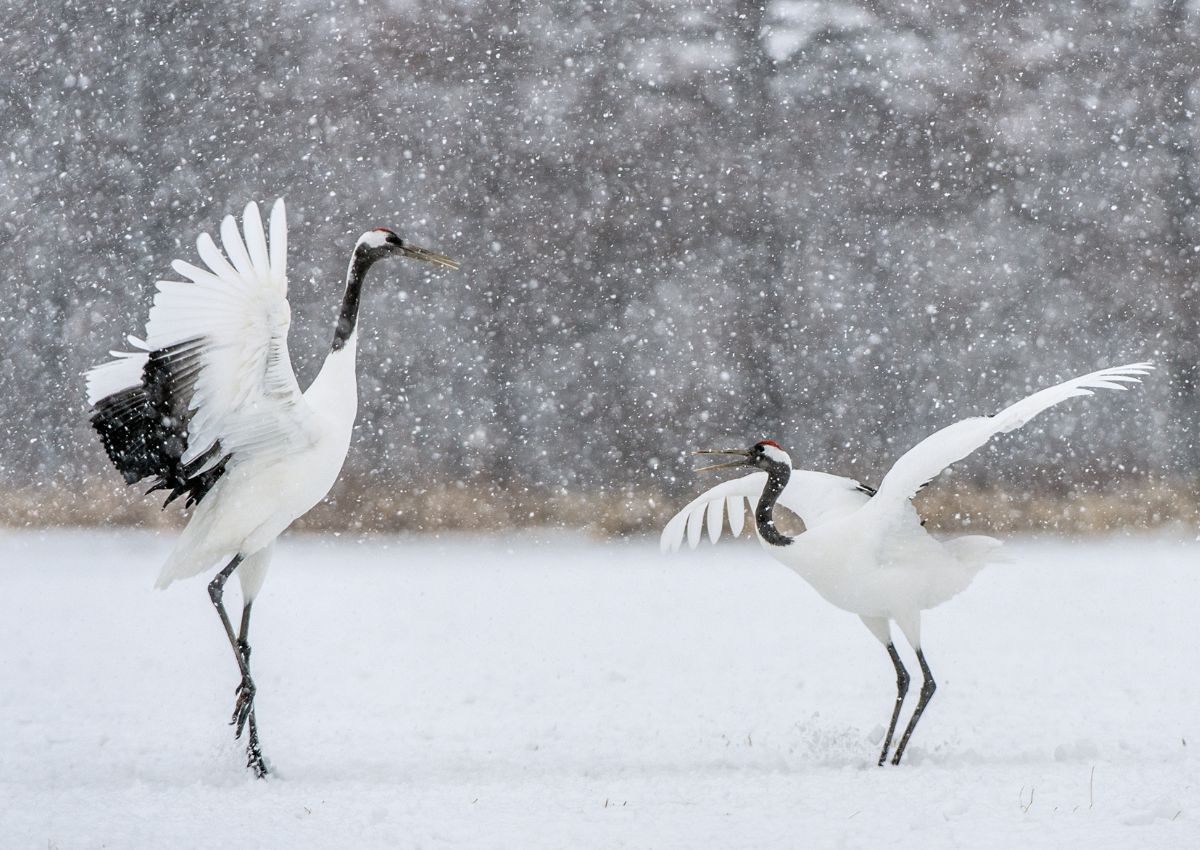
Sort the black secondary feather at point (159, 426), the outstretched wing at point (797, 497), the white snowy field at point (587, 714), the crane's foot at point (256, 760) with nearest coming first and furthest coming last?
the white snowy field at point (587, 714) < the black secondary feather at point (159, 426) < the crane's foot at point (256, 760) < the outstretched wing at point (797, 497)

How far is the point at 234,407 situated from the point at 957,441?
7.55 ft

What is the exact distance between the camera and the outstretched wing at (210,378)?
359cm

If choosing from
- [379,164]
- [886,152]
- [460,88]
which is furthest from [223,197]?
[886,152]

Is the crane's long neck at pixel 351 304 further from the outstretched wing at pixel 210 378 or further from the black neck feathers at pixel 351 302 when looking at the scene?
the outstretched wing at pixel 210 378

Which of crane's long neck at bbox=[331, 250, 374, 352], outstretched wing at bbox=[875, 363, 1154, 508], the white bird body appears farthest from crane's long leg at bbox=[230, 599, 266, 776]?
outstretched wing at bbox=[875, 363, 1154, 508]

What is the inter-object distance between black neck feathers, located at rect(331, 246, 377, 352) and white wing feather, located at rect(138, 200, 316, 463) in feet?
1.20

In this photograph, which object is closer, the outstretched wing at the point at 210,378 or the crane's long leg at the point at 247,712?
the outstretched wing at the point at 210,378

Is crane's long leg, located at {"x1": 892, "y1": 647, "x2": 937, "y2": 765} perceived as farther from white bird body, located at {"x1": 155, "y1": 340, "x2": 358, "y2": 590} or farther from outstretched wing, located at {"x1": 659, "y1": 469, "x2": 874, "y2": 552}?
white bird body, located at {"x1": 155, "y1": 340, "x2": 358, "y2": 590}

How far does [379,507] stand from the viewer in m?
10.9

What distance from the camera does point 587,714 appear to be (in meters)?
4.93

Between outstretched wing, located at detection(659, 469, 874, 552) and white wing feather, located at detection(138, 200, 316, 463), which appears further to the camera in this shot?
outstretched wing, located at detection(659, 469, 874, 552)

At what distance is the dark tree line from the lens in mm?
10742

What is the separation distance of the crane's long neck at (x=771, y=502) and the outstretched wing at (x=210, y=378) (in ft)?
5.18

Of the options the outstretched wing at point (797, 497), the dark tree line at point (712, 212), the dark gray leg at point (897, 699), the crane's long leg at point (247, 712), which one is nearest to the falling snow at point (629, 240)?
the dark tree line at point (712, 212)
